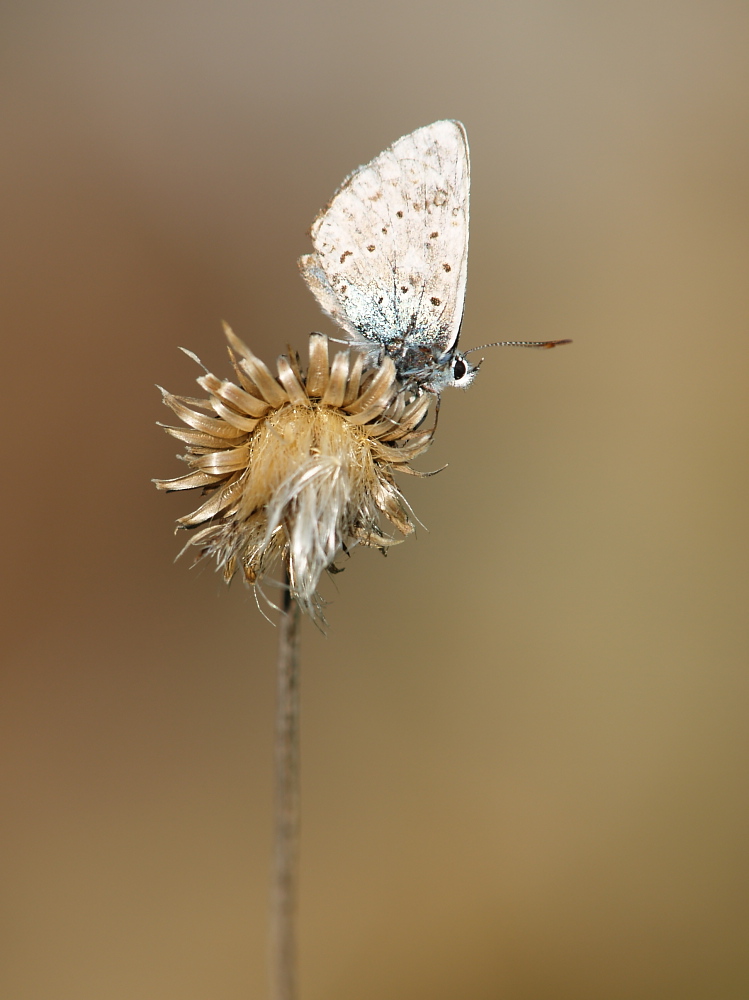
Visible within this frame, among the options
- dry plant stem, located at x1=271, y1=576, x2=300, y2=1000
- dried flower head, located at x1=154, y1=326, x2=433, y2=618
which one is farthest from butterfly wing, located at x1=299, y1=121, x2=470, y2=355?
dry plant stem, located at x1=271, y1=576, x2=300, y2=1000

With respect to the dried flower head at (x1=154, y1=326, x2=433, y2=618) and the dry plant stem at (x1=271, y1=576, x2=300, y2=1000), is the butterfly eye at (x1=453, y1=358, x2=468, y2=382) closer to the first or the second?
the dried flower head at (x1=154, y1=326, x2=433, y2=618)

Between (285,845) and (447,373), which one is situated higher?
(447,373)

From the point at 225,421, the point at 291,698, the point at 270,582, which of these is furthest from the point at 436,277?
the point at 291,698

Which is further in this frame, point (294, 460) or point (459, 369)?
point (459, 369)

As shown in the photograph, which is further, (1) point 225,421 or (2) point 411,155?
(2) point 411,155

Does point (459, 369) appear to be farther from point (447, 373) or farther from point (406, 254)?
point (406, 254)

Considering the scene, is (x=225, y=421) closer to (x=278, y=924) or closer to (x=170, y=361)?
(x=278, y=924)

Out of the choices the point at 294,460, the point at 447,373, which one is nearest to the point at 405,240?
the point at 447,373
